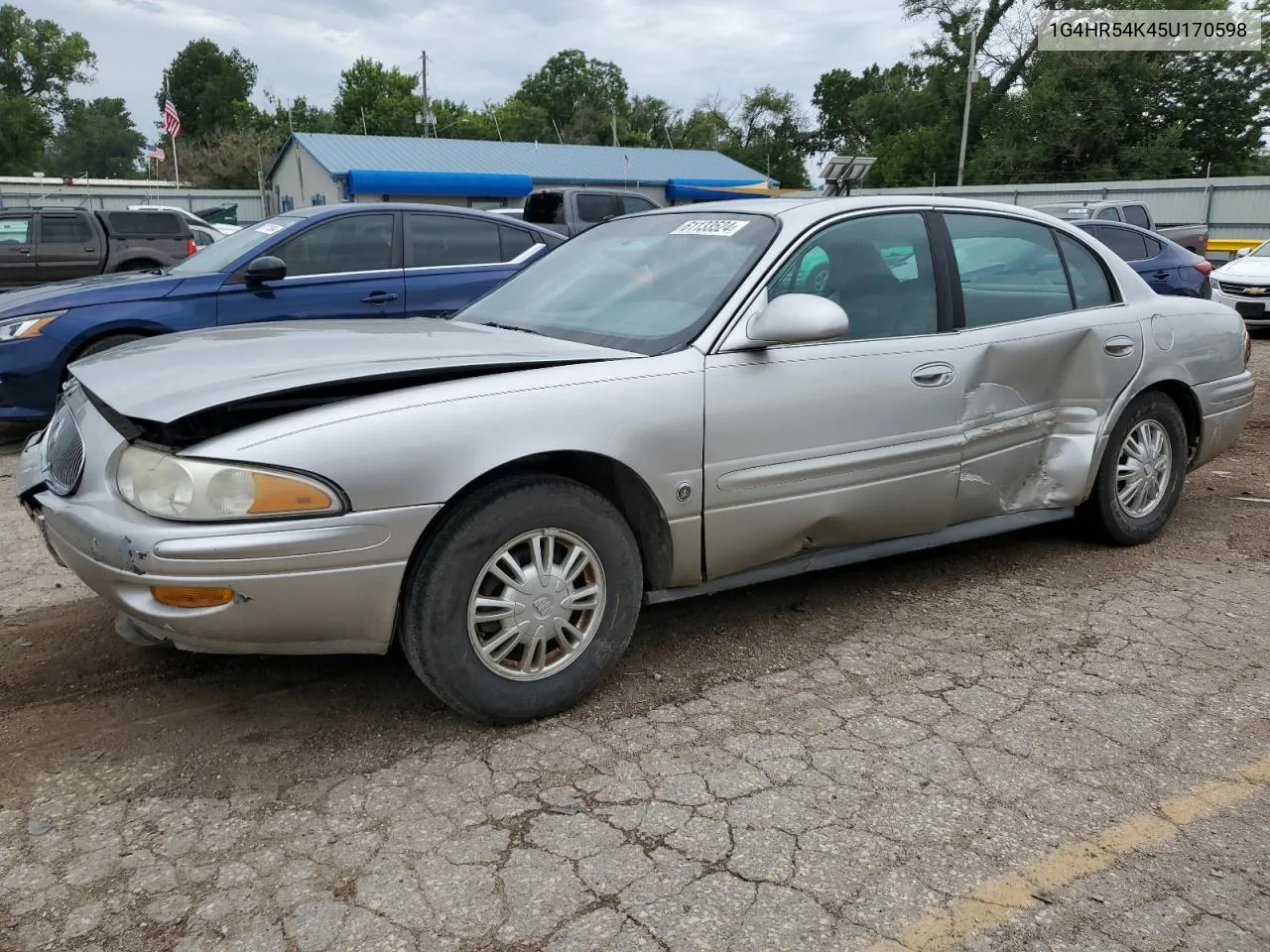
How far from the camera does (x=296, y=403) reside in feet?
8.98

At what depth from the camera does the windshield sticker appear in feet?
12.3

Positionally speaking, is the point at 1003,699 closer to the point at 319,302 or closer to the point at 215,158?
the point at 319,302

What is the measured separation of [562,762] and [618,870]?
0.52m

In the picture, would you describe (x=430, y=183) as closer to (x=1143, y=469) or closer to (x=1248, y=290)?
(x=1248, y=290)

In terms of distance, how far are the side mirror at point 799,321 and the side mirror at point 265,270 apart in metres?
4.33

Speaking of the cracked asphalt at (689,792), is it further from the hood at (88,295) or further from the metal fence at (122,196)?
the metal fence at (122,196)

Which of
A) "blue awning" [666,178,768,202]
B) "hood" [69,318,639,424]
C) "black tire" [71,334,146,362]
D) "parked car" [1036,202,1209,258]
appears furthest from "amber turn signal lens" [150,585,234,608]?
"blue awning" [666,178,768,202]

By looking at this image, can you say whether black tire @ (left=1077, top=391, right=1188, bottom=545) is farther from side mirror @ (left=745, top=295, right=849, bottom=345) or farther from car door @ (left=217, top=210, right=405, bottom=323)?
car door @ (left=217, top=210, right=405, bottom=323)

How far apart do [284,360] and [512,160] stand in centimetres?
3883

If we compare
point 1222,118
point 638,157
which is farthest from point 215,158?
point 1222,118

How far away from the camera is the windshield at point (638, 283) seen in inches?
136

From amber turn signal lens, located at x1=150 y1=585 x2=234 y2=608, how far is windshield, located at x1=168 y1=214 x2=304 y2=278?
4860 millimetres

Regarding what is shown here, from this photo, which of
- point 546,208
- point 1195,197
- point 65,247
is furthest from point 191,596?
point 1195,197

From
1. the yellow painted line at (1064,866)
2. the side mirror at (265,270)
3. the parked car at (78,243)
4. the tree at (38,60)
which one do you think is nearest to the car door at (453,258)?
the side mirror at (265,270)
